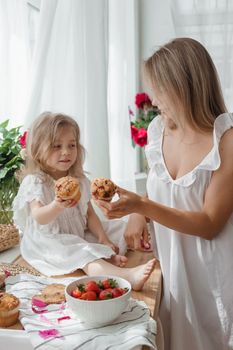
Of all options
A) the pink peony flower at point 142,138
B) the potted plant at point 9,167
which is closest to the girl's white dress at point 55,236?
the potted plant at point 9,167

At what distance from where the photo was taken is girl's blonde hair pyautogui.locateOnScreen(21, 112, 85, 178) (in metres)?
1.66

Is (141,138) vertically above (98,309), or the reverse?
(141,138)

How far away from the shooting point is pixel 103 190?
1.31m

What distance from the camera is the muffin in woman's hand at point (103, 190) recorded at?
130 cm

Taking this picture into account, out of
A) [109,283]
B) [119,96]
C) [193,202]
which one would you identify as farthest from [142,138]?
[109,283]

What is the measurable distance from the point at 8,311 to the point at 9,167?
757 millimetres

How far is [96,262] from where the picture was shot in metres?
1.50

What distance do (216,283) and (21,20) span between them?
55.3 inches

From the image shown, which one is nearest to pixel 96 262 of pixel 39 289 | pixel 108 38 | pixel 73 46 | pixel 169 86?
pixel 39 289

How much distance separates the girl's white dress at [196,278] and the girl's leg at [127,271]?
90 mm

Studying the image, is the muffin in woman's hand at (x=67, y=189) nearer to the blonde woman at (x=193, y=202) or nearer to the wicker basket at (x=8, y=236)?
the blonde woman at (x=193, y=202)

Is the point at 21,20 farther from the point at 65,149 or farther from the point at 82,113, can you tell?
the point at 65,149

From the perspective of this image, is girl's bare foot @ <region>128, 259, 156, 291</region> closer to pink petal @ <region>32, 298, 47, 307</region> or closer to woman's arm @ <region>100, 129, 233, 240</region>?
woman's arm @ <region>100, 129, 233, 240</region>

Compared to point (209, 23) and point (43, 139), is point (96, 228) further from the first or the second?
point (209, 23)
